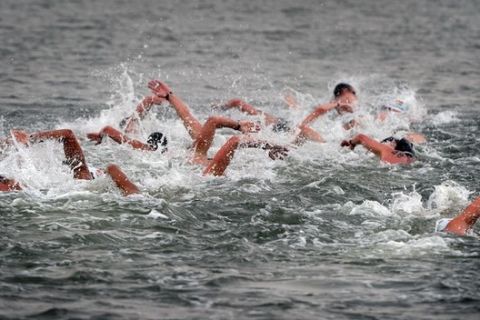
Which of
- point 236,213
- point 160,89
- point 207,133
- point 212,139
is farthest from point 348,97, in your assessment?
point 236,213

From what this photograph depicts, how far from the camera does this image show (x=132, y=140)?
1489 cm

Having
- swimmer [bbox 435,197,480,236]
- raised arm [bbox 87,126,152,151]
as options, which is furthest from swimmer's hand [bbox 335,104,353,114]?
swimmer [bbox 435,197,480,236]

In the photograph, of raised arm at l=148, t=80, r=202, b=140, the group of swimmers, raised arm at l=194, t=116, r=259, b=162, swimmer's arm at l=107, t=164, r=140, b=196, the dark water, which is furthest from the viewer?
raised arm at l=148, t=80, r=202, b=140

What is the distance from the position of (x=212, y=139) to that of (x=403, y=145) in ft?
9.86

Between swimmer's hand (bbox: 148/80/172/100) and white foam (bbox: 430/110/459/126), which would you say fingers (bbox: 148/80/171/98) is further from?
white foam (bbox: 430/110/459/126)

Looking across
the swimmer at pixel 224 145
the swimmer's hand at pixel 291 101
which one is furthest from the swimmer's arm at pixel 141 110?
the swimmer's hand at pixel 291 101

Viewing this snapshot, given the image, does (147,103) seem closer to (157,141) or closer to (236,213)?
(157,141)

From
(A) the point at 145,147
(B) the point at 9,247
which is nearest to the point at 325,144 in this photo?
(A) the point at 145,147

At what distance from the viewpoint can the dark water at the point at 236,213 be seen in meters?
9.41

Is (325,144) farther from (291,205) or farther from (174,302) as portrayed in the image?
(174,302)

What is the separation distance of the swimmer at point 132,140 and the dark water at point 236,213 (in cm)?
22

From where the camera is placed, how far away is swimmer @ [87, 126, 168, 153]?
14680mm

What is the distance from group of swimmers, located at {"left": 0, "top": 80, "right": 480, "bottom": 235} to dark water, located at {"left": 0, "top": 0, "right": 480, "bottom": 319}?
0.22 metres

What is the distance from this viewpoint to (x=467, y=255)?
10.5 metres
